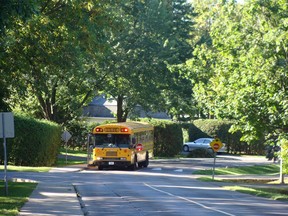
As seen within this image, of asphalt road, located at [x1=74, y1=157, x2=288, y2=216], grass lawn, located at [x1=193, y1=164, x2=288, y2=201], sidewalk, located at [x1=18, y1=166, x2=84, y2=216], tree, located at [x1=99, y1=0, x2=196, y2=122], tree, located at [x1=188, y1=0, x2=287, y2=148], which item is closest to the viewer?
sidewalk, located at [x1=18, y1=166, x2=84, y2=216]

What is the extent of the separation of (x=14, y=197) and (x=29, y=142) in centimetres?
2149

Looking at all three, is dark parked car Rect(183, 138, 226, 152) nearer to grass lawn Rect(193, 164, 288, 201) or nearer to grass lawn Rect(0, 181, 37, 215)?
grass lawn Rect(193, 164, 288, 201)

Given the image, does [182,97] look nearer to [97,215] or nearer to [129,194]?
[129,194]

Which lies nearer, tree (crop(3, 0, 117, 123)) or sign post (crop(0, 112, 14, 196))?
sign post (crop(0, 112, 14, 196))

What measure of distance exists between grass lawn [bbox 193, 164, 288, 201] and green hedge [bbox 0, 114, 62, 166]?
Answer: 32.4ft

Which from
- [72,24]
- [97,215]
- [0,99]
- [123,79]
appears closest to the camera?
[97,215]

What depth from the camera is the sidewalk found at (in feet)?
65.2

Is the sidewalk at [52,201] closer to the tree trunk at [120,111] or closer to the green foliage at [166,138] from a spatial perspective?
the tree trunk at [120,111]

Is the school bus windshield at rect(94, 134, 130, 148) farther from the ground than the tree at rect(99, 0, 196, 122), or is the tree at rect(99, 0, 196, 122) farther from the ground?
the tree at rect(99, 0, 196, 122)

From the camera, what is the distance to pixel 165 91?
58906 mm

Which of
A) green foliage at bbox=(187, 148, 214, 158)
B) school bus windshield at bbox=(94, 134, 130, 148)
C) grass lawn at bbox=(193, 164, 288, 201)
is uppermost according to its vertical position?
school bus windshield at bbox=(94, 134, 130, 148)

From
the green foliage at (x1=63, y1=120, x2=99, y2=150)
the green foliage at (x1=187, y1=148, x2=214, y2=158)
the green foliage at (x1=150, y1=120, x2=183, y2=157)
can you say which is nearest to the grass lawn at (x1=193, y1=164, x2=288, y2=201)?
the green foliage at (x1=150, y1=120, x2=183, y2=157)

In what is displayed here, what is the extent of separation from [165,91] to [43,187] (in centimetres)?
3105

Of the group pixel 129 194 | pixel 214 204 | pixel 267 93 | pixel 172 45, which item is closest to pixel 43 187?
pixel 129 194
